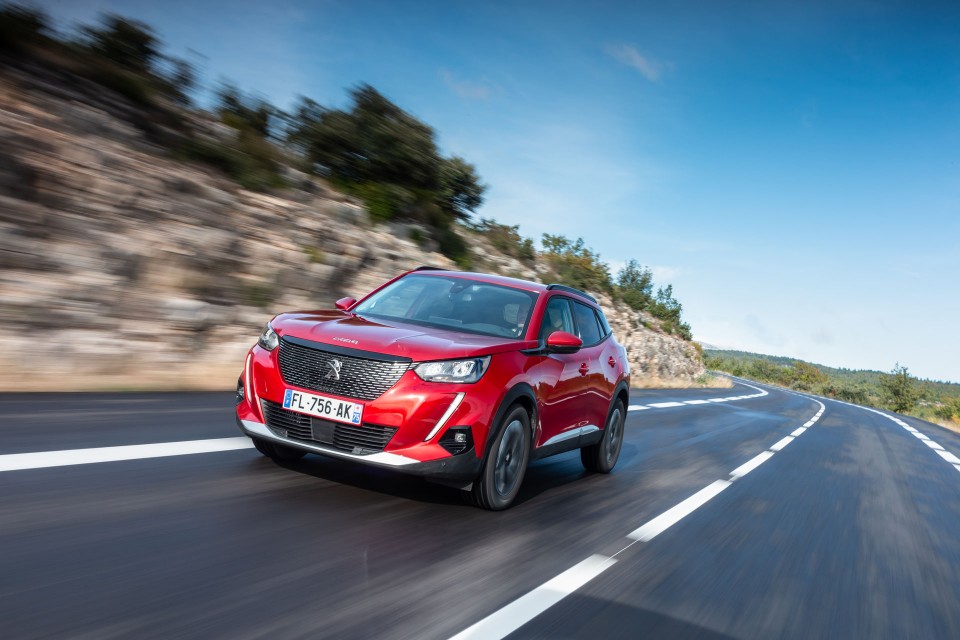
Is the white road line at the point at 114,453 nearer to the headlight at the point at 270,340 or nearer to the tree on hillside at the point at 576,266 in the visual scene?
the headlight at the point at 270,340

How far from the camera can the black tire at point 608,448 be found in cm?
747

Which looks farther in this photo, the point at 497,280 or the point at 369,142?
the point at 369,142

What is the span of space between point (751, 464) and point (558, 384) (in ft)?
16.5

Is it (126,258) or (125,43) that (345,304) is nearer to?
(126,258)

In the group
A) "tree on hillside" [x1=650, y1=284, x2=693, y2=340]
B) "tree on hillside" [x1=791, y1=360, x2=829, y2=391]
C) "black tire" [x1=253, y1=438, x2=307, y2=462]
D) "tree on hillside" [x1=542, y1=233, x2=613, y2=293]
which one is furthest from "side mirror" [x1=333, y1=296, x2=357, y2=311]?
"tree on hillside" [x1=791, y1=360, x2=829, y2=391]

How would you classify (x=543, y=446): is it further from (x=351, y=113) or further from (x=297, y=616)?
(x=351, y=113)

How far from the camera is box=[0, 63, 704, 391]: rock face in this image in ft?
28.6

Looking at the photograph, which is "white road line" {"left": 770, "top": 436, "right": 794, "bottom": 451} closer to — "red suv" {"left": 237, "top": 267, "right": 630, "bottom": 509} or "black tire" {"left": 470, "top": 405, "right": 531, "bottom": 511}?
"red suv" {"left": 237, "top": 267, "right": 630, "bottom": 509}

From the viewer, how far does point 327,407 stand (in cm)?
468

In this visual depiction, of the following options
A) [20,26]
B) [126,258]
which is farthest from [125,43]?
[126,258]

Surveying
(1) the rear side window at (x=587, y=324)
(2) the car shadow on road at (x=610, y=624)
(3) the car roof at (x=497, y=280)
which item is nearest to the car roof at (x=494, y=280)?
(3) the car roof at (x=497, y=280)

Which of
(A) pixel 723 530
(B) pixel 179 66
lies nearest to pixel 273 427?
(A) pixel 723 530

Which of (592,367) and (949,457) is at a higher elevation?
(592,367)

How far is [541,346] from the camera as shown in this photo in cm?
579
